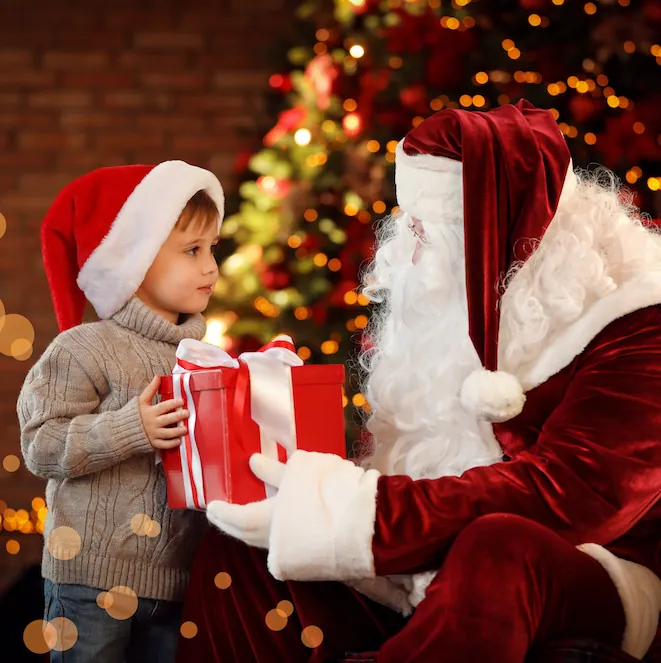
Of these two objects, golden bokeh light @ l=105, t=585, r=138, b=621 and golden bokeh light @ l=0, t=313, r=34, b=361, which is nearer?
golden bokeh light @ l=105, t=585, r=138, b=621

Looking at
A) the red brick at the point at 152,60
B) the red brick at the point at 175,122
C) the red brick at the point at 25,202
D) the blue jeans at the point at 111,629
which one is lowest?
the blue jeans at the point at 111,629

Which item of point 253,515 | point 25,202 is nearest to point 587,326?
point 253,515

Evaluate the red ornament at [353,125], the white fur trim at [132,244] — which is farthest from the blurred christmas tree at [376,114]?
the white fur trim at [132,244]

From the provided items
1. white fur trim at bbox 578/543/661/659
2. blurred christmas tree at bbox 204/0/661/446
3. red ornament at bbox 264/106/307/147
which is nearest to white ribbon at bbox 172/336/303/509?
white fur trim at bbox 578/543/661/659

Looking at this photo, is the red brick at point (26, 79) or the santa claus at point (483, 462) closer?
the santa claus at point (483, 462)

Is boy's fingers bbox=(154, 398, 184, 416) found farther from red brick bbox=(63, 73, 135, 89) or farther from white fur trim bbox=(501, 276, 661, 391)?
red brick bbox=(63, 73, 135, 89)

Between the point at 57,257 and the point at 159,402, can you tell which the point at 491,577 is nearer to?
the point at 159,402

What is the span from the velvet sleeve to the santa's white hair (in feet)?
0.54

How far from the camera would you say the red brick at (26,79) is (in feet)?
14.0

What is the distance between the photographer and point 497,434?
1623mm

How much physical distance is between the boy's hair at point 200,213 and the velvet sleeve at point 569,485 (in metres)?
0.79

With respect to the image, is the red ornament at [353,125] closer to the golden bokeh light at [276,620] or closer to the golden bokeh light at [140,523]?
the golden bokeh light at [140,523]

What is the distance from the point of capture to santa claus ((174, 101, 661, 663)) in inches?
53.5

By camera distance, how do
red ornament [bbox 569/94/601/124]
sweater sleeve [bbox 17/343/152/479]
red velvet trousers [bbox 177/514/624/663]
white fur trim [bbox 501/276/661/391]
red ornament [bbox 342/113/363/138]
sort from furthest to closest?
red ornament [bbox 342/113/363/138] → red ornament [bbox 569/94/601/124] → sweater sleeve [bbox 17/343/152/479] → white fur trim [bbox 501/276/661/391] → red velvet trousers [bbox 177/514/624/663]
